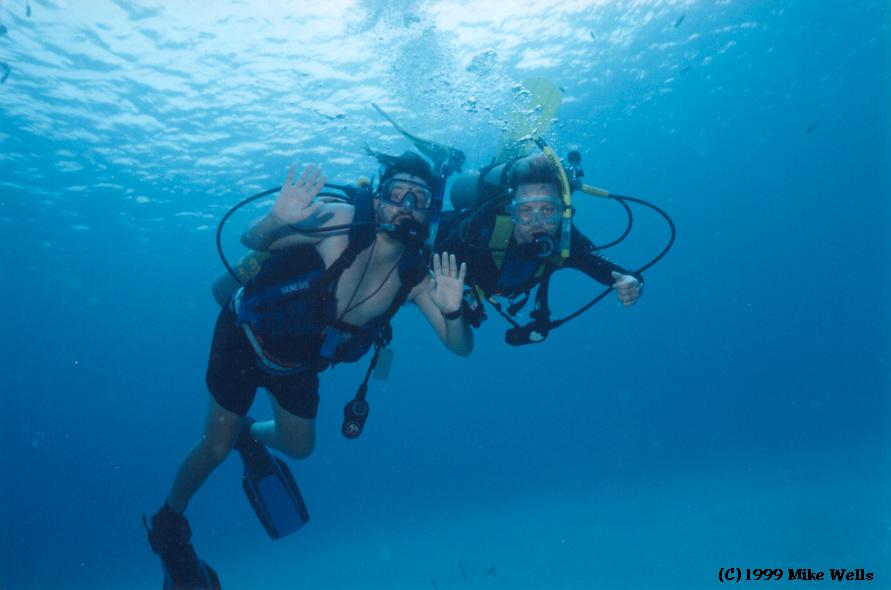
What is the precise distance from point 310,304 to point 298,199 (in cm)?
94

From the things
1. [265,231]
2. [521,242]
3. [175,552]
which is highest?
[521,242]

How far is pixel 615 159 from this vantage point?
27016 millimetres

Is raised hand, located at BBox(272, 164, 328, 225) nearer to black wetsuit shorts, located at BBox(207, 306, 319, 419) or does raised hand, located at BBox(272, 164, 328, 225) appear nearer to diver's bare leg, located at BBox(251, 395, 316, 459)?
black wetsuit shorts, located at BBox(207, 306, 319, 419)

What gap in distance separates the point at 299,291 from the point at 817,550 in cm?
1820

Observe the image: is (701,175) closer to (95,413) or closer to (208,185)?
(208,185)

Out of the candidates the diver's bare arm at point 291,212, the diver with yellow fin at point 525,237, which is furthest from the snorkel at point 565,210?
the diver's bare arm at point 291,212

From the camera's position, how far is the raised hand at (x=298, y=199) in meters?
4.01

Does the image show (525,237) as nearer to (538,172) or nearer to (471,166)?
(538,172)

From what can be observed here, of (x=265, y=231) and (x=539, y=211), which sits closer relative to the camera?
(x=265, y=231)

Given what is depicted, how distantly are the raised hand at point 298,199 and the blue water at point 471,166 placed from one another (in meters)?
10.00

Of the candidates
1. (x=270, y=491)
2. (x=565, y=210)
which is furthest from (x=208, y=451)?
(x=565, y=210)

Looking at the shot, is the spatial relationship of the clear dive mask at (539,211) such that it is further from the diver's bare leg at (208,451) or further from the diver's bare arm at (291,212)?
the diver's bare leg at (208,451)

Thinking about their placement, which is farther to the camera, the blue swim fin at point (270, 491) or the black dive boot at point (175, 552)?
the blue swim fin at point (270, 491)

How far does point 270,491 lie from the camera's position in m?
5.99
